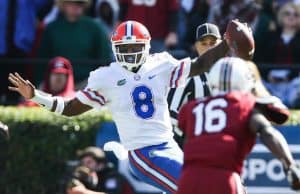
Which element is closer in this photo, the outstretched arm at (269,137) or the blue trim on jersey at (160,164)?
the outstretched arm at (269,137)

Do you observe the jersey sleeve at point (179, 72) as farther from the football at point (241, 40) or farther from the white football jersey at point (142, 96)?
the football at point (241, 40)

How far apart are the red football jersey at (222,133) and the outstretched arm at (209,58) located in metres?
1.20

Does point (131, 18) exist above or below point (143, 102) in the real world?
above

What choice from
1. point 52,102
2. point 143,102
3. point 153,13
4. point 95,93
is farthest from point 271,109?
point 153,13

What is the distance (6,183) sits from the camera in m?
11.7

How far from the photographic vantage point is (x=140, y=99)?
30.5 feet

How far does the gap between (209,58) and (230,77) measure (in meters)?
1.31

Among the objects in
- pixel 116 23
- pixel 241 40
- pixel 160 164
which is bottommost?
pixel 160 164

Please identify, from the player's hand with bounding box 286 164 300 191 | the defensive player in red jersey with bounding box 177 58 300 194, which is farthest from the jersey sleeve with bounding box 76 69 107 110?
the player's hand with bounding box 286 164 300 191

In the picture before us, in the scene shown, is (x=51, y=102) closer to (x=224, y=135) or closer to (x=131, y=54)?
(x=131, y=54)

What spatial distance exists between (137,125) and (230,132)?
1806 millimetres

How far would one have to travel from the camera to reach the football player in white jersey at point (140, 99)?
30.4 ft

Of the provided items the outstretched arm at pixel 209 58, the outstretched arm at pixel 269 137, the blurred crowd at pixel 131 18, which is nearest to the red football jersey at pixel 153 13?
the blurred crowd at pixel 131 18

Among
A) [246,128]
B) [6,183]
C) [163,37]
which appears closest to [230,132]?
[246,128]
